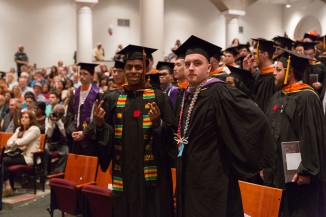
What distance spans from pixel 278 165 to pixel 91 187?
2066mm

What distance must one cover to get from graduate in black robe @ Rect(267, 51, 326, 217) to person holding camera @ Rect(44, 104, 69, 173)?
4255mm

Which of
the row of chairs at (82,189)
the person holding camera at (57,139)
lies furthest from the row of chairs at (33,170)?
the row of chairs at (82,189)

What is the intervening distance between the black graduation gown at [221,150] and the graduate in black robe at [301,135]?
1079 mm

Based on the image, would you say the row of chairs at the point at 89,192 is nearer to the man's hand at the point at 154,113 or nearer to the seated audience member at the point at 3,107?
the man's hand at the point at 154,113

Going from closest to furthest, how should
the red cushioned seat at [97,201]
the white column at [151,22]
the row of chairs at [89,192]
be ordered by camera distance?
the row of chairs at [89,192]
the red cushioned seat at [97,201]
the white column at [151,22]

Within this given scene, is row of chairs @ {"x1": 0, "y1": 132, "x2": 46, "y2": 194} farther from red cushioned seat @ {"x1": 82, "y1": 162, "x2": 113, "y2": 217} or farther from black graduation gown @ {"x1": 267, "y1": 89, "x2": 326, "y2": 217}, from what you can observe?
black graduation gown @ {"x1": 267, "y1": 89, "x2": 326, "y2": 217}

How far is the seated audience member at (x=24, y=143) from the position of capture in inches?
261

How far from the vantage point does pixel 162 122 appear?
344 centimetres

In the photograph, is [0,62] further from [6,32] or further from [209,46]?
[209,46]

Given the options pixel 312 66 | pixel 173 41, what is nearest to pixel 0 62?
pixel 173 41

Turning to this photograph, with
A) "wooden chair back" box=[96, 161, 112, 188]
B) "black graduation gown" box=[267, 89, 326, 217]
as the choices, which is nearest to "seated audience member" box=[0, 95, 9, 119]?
"wooden chair back" box=[96, 161, 112, 188]

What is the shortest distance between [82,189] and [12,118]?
3.87 m

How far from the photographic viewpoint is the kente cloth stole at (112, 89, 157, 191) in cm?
351

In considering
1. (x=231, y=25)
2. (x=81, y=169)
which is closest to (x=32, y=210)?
(x=81, y=169)
